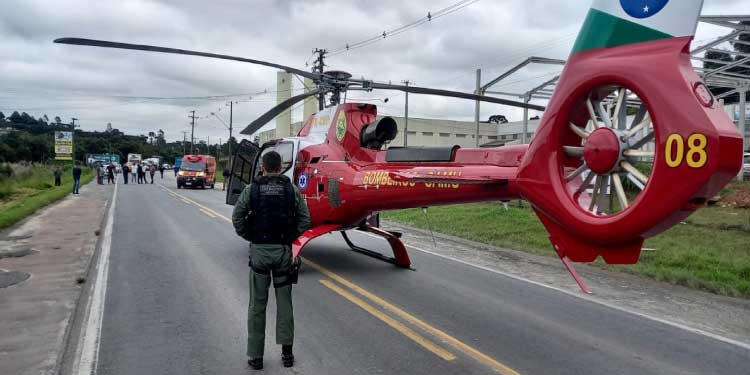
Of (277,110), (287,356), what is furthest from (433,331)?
(277,110)

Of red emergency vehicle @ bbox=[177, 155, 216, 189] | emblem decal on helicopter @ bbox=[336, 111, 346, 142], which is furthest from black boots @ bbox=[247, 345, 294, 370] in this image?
red emergency vehicle @ bbox=[177, 155, 216, 189]

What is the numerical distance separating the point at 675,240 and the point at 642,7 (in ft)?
32.0

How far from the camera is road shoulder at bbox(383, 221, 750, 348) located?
6.16 metres

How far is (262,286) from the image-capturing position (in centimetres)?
470

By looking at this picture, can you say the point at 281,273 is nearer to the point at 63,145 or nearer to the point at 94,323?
the point at 94,323

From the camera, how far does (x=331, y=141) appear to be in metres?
9.26

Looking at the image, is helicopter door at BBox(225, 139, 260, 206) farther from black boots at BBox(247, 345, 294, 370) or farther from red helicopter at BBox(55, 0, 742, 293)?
black boots at BBox(247, 345, 294, 370)

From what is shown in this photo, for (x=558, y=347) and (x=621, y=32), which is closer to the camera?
(x=621, y=32)

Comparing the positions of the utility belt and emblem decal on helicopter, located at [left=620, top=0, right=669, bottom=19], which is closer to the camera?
emblem decal on helicopter, located at [left=620, top=0, right=669, bottom=19]

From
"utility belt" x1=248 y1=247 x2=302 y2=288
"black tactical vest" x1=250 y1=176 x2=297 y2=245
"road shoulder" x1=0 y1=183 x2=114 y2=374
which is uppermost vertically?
"black tactical vest" x1=250 y1=176 x2=297 y2=245

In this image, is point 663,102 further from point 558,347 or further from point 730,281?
point 730,281

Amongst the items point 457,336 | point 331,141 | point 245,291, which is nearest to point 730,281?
point 457,336

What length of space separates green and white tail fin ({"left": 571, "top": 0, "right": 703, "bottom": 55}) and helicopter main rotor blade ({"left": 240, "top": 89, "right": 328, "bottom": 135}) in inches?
201

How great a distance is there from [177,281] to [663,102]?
275 inches
